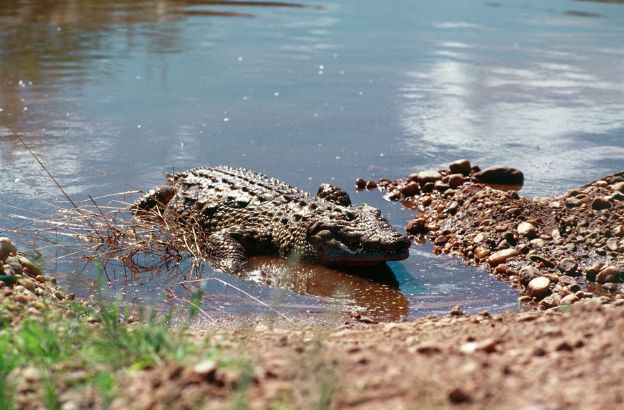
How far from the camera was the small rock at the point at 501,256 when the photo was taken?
672 cm

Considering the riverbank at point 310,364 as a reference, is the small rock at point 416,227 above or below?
below

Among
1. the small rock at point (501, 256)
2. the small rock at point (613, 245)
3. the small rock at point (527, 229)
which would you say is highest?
the small rock at point (613, 245)

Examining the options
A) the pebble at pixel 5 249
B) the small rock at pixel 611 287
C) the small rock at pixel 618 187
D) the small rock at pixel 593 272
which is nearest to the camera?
the pebble at pixel 5 249

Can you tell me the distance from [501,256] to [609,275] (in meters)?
0.78

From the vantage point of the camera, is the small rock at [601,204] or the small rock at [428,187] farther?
the small rock at [428,187]

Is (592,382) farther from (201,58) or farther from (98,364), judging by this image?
(201,58)

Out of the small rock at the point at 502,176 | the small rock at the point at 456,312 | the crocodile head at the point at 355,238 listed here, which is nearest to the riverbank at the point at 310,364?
the small rock at the point at 456,312

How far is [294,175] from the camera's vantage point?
884 centimetres

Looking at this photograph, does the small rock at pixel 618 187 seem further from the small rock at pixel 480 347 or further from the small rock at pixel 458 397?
the small rock at pixel 458 397

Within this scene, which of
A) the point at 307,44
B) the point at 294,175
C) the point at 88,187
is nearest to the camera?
the point at 88,187

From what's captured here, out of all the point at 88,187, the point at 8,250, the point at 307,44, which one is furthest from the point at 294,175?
the point at 307,44

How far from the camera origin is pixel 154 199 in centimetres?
779

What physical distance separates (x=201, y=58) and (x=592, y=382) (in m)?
12.0

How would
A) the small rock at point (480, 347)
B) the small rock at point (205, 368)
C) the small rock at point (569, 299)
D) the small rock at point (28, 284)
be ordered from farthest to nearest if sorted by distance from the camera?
1. the small rock at point (569, 299)
2. the small rock at point (28, 284)
3. the small rock at point (480, 347)
4. the small rock at point (205, 368)
